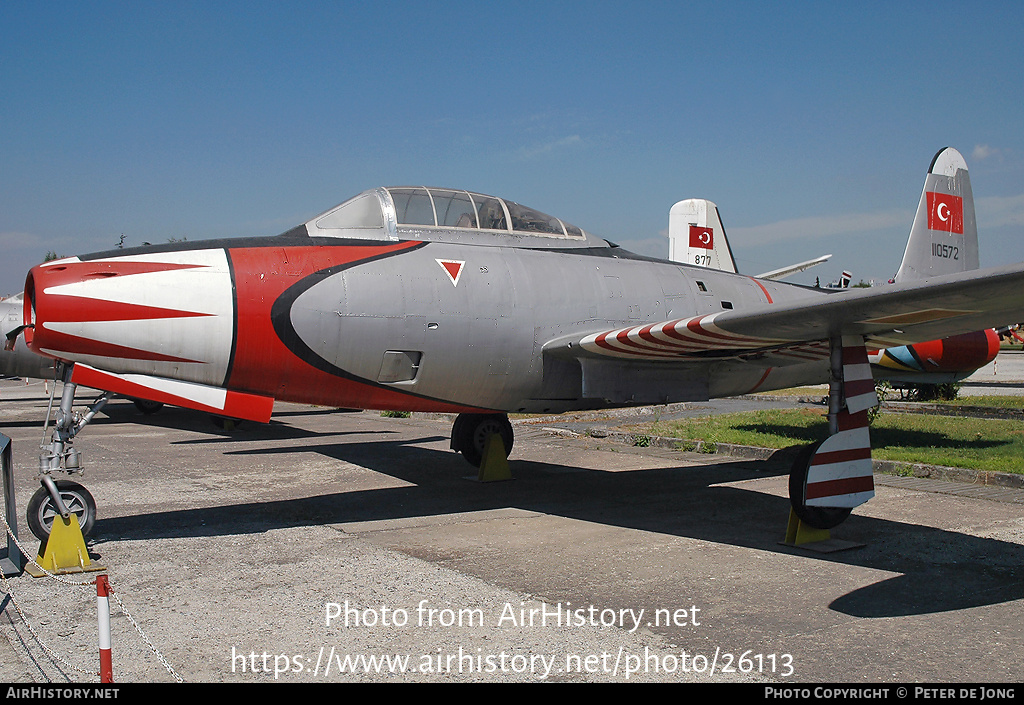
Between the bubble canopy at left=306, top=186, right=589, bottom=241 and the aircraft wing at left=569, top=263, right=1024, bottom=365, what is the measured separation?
1.52 metres

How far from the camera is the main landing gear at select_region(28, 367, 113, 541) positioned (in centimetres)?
645

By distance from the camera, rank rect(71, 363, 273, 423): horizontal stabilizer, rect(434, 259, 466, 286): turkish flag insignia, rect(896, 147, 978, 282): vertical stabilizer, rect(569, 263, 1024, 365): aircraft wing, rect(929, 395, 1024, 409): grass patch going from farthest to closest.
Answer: rect(929, 395, 1024, 409): grass patch, rect(896, 147, 978, 282): vertical stabilizer, rect(434, 259, 466, 286): turkish flag insignia, rect(71, 363, 273, 423): horizontal stabilizer, rect(569, 263, 1024, 365): aircraft wing

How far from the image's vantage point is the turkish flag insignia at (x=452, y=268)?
7.45 meters

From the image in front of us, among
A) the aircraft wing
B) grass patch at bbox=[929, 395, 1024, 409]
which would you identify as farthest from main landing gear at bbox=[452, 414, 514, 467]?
grass patch at bbox=[929, 395, 1024, 409]

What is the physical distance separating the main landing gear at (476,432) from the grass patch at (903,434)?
12.8 feet

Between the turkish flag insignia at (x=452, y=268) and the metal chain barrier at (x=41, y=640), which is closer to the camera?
the metal chain barrier at (x=41, y=640)

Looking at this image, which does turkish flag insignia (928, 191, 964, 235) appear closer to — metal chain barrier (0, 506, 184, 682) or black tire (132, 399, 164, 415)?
metal chain barrier (0, 506, 184, 682)

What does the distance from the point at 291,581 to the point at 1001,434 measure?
1152 cm

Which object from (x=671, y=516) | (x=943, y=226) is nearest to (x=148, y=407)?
(x=671, y=516)

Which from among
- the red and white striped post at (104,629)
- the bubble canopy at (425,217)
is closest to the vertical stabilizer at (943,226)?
the bubble canopy at (425,217)

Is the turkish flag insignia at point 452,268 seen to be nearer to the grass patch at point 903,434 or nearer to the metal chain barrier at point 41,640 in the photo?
the metal chain barrier at point 41,640

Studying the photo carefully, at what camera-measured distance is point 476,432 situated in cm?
1116

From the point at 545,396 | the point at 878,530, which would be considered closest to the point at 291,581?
the point at 545,396
